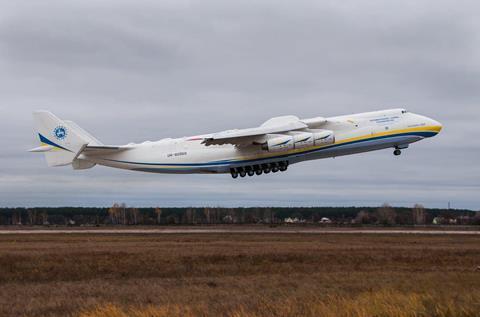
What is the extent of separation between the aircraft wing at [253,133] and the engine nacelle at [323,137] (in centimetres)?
113

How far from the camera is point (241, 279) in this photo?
64.3ft

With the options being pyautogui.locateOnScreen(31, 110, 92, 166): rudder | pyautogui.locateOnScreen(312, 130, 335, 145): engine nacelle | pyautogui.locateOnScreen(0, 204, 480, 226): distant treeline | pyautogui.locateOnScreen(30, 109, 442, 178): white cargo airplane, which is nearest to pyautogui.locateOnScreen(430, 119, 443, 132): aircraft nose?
pyautogui.locateOnScreen(30, 109, 442, 178): white cargo airplane

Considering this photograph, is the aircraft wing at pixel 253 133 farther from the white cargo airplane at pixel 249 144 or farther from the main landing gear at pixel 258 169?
the main landing gear at pixel 258 169

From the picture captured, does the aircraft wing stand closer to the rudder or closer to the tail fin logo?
the rudder

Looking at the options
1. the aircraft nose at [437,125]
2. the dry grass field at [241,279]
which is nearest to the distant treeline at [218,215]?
the aircraft nose at [437,125]

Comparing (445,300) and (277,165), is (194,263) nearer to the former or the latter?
(445,300)

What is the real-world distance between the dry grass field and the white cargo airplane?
29.9ft

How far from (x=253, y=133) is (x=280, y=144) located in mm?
1828

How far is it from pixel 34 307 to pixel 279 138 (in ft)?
88.8

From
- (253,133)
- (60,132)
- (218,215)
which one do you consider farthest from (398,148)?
(218,215)

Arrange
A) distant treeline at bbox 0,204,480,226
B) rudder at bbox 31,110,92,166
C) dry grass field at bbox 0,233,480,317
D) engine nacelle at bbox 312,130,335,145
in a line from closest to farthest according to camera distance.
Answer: dry grass field at bbox 0,233,480,317
engine nacelle at bbox 312,130,335,145
rudder at bbox 31,110,92,166
distant treeline at bbox 0,204,480,226

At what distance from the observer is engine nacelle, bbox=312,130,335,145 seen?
3981 cm

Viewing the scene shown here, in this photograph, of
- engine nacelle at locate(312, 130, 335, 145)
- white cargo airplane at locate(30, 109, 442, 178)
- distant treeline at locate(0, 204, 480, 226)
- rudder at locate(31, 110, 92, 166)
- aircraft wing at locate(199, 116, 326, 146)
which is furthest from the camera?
distant treeline at locate(0, 204, 480, 226)

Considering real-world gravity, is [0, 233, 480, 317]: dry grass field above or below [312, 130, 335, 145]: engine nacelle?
below
